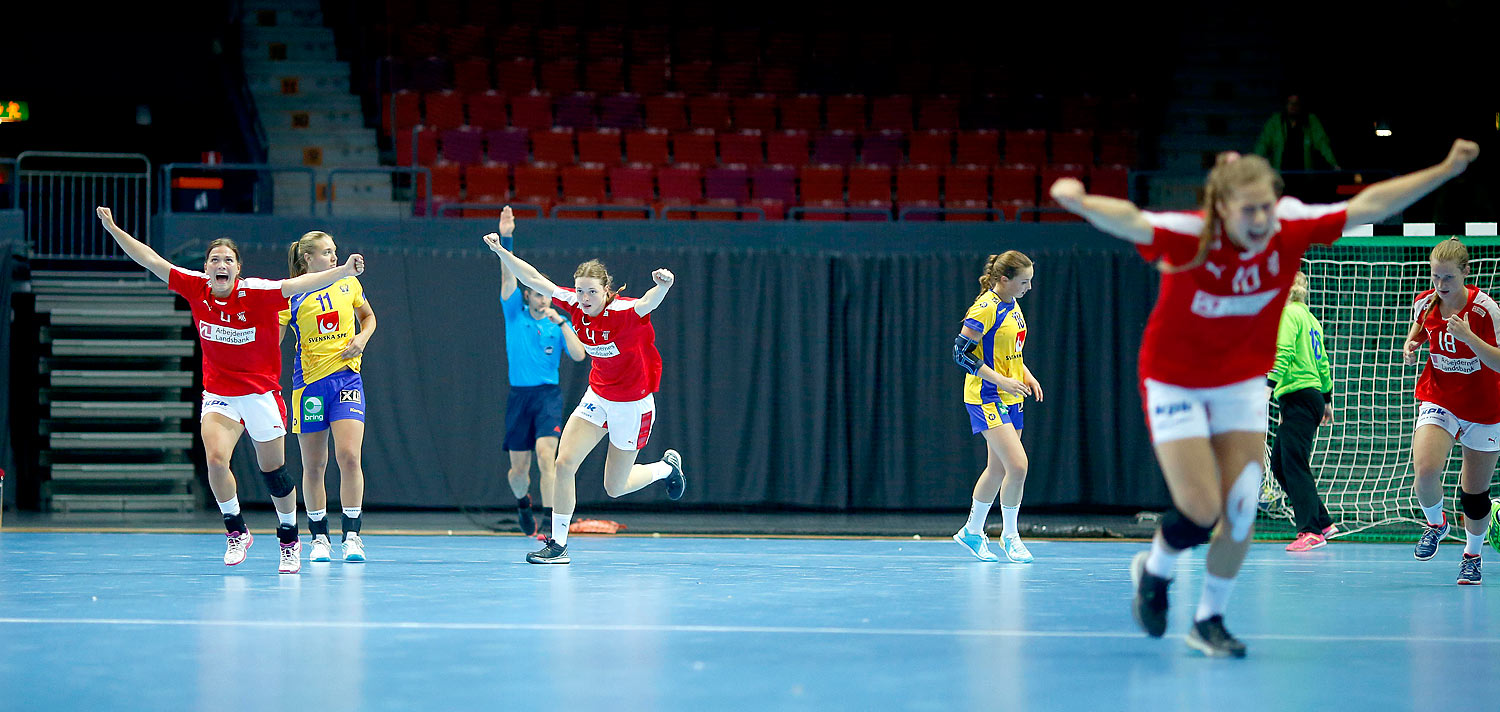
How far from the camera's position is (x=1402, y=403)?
11312 millimetres

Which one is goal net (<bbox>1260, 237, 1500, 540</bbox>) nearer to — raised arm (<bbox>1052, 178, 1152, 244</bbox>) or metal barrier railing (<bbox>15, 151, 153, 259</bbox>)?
raised arm (<bbox>1052, 178, 1152, 244</bbox>)

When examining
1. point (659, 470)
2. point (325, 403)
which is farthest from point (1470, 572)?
point (325, 403)

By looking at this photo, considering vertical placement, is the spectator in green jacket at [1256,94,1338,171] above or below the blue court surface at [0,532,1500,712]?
above

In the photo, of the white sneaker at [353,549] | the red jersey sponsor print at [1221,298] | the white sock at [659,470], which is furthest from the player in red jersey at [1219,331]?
the white sneaker at [353,549]

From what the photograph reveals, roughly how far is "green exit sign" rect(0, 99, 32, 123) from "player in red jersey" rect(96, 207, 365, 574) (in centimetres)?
1055

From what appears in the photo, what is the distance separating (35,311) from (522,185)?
15.9ft

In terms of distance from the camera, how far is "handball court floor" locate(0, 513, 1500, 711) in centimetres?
414

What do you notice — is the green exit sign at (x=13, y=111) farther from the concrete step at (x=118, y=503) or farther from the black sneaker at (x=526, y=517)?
the black sneaker at (x=526, y=517)

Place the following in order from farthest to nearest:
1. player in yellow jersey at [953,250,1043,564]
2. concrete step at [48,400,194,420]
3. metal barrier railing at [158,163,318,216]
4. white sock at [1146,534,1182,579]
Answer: metal barrier railing at [158,163,318,216] → concrete step at [48,400,194,420] → player in yellow jersey at [953,250,1043,564] → white sock at [1146,534,1182,579]

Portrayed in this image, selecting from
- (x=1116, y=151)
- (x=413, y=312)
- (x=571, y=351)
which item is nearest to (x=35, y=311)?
(x=413, y=312)

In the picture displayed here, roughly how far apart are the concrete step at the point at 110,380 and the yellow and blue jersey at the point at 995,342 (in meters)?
7.01

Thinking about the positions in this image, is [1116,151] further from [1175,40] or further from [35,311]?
[35,311]

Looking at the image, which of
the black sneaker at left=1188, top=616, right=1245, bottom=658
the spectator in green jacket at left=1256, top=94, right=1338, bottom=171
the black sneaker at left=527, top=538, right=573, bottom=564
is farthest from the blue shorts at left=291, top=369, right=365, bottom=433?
the spectator in green jacket at left=1256, top=94, right=1338, bottom=171

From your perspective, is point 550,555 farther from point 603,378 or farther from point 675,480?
point 675,480
